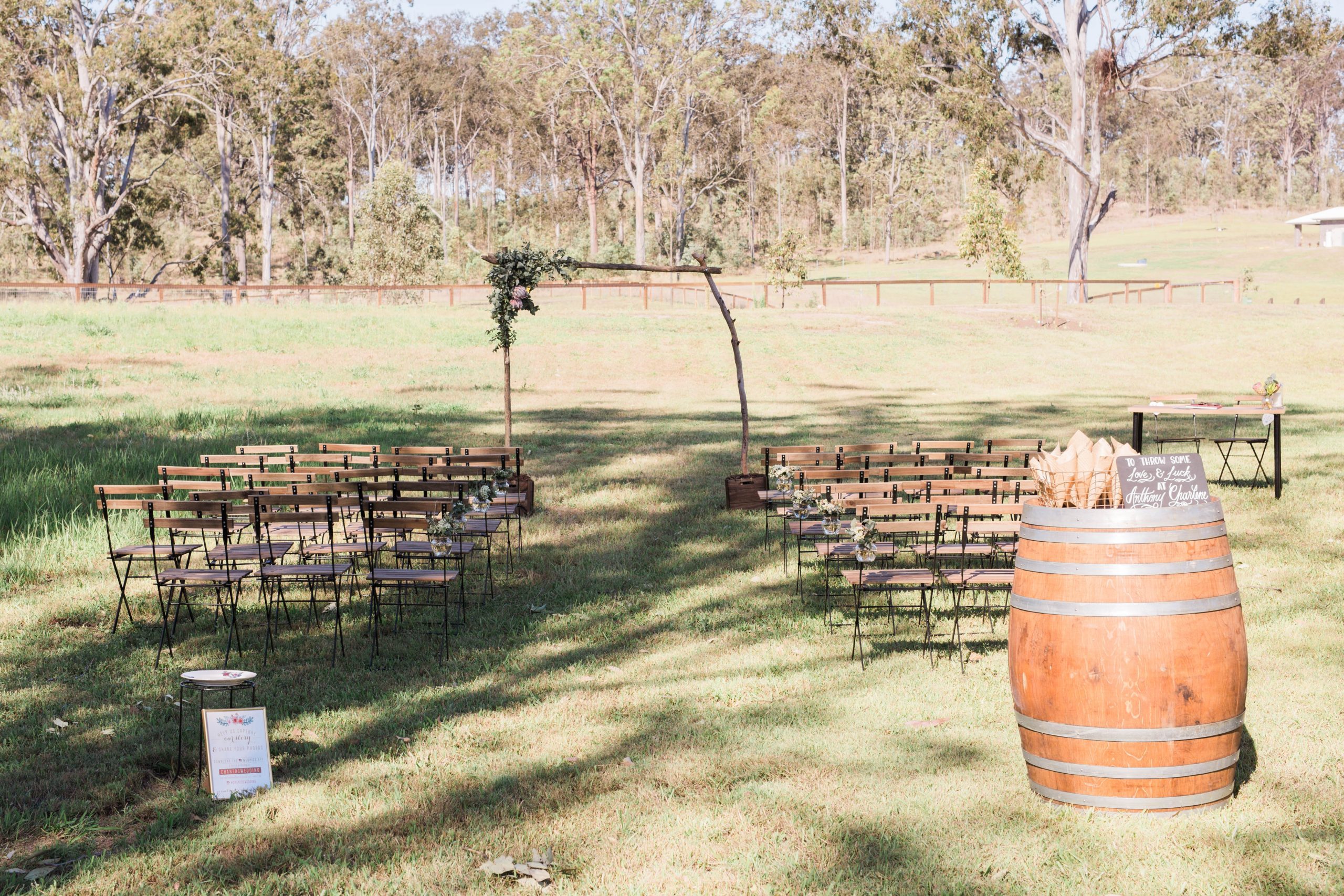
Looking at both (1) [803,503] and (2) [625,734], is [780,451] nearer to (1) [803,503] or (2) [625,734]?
(1) [803,503]

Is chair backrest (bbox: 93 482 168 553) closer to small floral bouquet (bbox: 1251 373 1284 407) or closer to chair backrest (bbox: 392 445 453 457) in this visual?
chair backrest (bbox: 392 445 453 457)

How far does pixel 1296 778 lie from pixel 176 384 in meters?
23.4

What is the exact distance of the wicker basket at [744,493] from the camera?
42.9 feet

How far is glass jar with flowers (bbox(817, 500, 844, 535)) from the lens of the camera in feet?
28.8

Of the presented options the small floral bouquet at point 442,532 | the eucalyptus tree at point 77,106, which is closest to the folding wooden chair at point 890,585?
the small floral bouquet at point 442,532

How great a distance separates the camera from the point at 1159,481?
5.13 m

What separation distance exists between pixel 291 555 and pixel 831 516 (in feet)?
16.6

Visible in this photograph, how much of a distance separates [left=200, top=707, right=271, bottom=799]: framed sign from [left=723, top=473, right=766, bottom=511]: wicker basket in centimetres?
798

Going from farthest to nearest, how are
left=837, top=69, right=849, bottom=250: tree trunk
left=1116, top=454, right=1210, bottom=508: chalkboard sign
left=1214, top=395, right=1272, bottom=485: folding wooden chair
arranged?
Answer: left=837, top=69, right=849, bottom=250: tree trunk, left=1214, top=395, right=1272, bottom=485: folding wooden chair, left=1116, top=454, right=1210, bottom=508: chalkboard sign

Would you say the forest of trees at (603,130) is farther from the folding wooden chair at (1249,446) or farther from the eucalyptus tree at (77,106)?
the folding wooden chair at (1249,446)

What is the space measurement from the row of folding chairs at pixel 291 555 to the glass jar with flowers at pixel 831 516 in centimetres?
262

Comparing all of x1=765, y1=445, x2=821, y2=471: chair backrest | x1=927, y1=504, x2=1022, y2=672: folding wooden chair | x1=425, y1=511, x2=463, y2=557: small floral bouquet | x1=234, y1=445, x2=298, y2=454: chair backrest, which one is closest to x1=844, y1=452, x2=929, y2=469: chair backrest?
x1=765, y1=445, x2=821, y2=471: chair backrest

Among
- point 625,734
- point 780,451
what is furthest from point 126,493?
point 780,451

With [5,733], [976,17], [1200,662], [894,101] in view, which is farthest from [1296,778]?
[894,101]
